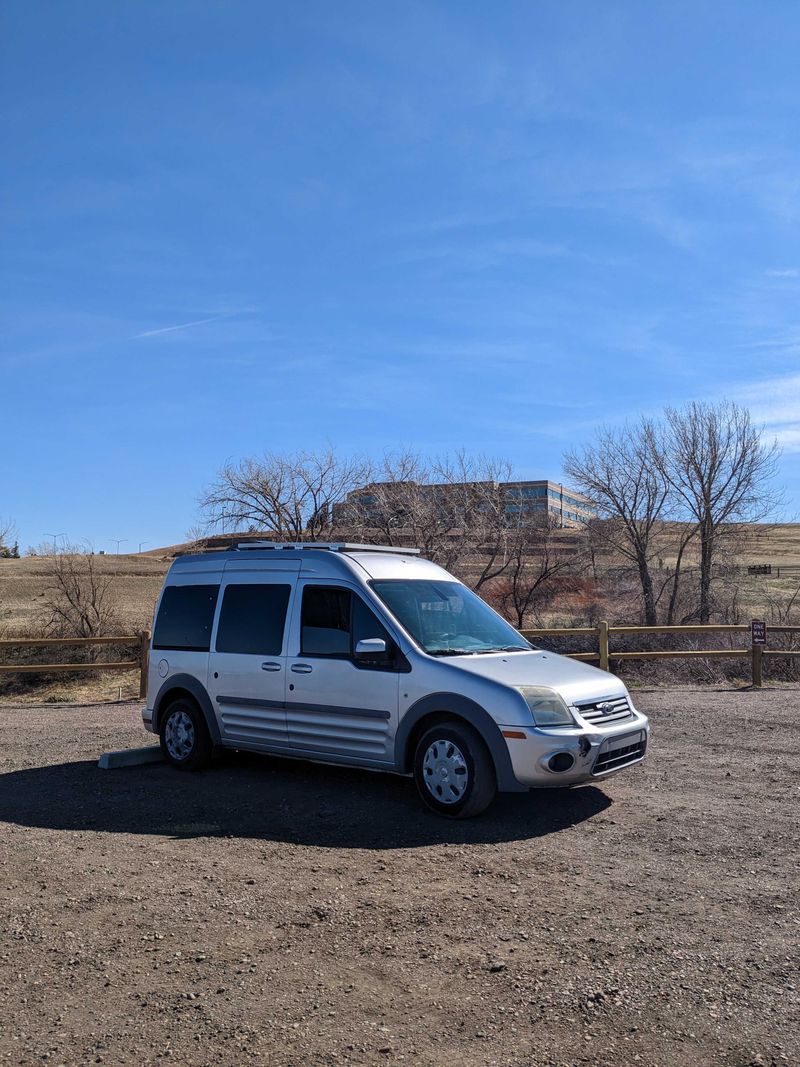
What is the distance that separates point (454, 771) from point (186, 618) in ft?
12.0

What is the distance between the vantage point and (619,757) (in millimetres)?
7281

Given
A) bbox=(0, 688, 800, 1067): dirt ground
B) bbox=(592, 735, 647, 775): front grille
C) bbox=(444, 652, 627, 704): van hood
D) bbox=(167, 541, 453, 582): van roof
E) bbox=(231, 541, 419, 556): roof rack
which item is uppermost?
bbox=(231, 541, 419, 556): roof rack

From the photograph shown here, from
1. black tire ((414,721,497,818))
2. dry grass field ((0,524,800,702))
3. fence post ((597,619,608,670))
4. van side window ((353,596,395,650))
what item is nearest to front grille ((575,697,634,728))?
black tire ((414,721,497,818))

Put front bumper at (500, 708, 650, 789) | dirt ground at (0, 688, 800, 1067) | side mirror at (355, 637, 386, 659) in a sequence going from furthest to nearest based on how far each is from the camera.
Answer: side mirror at (355, 637, 386, 659) < front bumper at (500, 708, 650, 789) < dirt ground at (0, 688, 800, 1067)

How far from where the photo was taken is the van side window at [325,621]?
796cm

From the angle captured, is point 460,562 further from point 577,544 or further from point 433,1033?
point 433,1033

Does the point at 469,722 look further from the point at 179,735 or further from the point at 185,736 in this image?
the point at 179,735

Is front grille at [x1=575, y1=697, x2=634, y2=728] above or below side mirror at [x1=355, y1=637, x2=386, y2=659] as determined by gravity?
below

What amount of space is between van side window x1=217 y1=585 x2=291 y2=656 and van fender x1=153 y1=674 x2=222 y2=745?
0.45m

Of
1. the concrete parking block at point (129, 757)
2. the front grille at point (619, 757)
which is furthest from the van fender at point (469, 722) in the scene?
the concrete parking block at point (129, 757)

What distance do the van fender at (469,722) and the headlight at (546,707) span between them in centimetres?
31

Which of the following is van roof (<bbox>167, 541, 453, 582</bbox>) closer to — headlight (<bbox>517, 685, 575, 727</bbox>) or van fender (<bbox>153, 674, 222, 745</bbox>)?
van fender (<bbox>153, 674, 222, 745</bbox>)

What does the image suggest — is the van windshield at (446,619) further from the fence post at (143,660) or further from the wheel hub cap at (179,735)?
the fence post at (143,660)

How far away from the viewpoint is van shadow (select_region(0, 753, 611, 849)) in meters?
6.72
